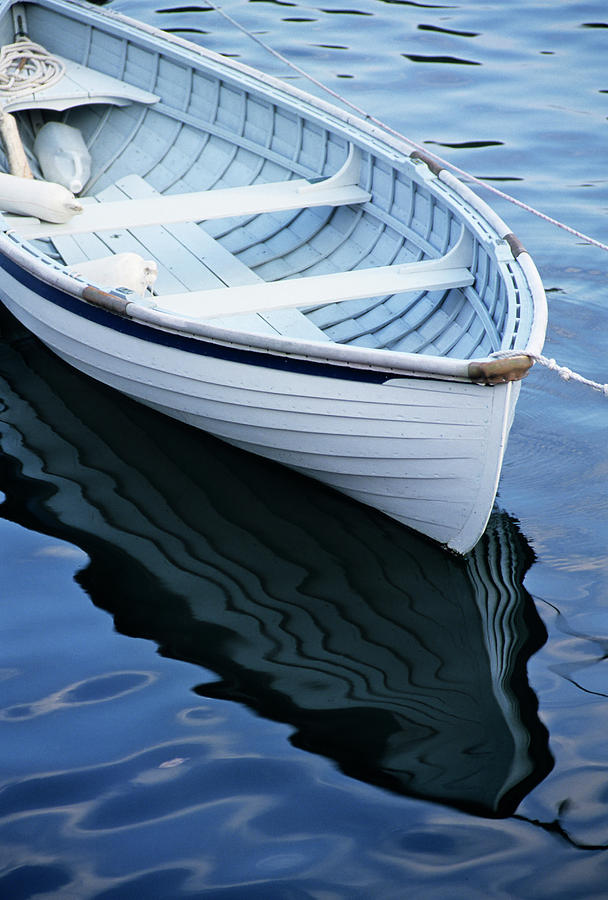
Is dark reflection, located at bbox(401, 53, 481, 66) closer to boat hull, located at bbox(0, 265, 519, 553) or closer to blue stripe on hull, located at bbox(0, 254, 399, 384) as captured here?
blue stripe on hull, located at bbox(0, 254, 399, 384)

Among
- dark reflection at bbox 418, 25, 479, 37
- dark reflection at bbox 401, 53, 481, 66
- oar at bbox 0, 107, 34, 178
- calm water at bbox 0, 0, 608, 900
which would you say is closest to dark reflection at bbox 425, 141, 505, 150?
dark reflection at bbox 401, 53, 481, 66

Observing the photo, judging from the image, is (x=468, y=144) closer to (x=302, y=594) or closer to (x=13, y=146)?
(x=13, y=146)

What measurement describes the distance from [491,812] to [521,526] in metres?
1.80

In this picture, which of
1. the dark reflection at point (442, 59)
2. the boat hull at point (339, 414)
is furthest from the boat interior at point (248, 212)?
the dark reflection at point (442, 59)

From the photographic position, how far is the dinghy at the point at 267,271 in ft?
15.0

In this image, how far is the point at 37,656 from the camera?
14.3 feet

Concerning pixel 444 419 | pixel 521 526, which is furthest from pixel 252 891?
pixel 521 526

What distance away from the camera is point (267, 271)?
263 inches

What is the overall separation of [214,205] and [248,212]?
0.23 m

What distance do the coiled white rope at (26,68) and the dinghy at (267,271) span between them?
2cm

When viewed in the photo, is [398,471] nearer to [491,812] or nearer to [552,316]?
[491,812]

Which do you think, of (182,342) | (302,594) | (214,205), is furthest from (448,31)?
(302,594)

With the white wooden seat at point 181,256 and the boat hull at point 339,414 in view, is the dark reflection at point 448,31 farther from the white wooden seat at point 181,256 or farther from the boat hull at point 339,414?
the boat hull at point 339,414

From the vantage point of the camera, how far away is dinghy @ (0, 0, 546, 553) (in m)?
4.57
